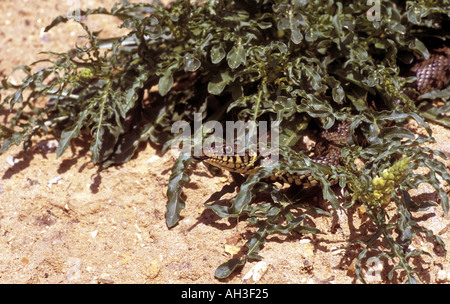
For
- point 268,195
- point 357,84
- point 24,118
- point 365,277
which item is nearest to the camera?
point 365,277

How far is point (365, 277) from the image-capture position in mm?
3211

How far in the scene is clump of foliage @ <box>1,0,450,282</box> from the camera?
11.2 feet

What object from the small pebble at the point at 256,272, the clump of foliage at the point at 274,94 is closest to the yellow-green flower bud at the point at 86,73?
the clump of foliage at the point at 274,94

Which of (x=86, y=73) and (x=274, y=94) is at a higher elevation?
(x=86, y=73)

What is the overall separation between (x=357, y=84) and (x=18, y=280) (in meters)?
2.96

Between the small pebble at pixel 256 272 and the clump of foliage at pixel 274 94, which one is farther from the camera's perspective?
the clump of foliage at pixel 274 94

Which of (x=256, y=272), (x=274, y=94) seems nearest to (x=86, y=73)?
(x=274, y=94)

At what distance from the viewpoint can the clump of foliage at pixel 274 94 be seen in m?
3.42

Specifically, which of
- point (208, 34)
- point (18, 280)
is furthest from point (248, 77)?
point (18, 280)

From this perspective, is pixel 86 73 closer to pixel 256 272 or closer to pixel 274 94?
pixel 274 94

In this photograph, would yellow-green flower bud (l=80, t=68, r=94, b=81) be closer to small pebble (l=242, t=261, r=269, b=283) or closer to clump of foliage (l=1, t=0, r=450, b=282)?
clump of foliage (l=1, t=0, r=450, b=282)

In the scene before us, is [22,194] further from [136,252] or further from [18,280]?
[136,252]

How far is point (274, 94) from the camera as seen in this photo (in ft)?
13.4

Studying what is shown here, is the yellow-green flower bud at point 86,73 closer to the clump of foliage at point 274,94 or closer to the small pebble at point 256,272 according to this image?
the clump of foliage at point 274,94
